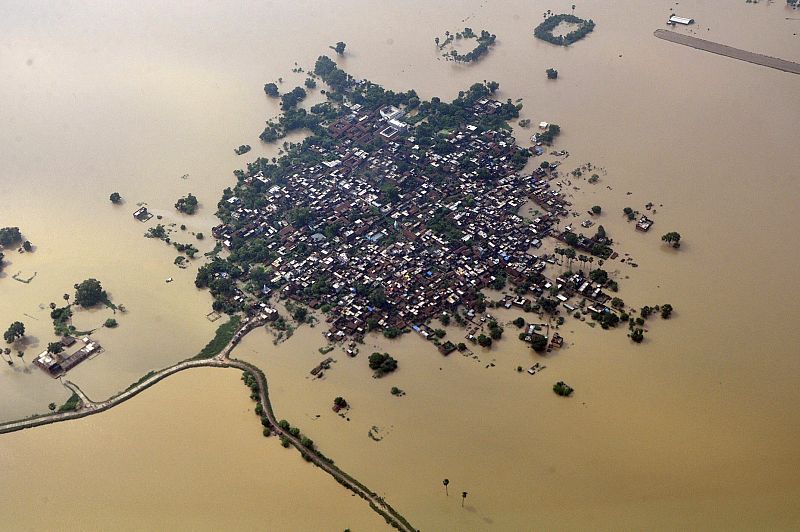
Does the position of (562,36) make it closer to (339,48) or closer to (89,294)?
(339,48)

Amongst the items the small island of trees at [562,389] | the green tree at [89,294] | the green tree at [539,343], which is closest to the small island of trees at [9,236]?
the green tree at [89,294]

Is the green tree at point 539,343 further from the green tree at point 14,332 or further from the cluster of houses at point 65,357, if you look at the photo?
the green tree at point 14,332

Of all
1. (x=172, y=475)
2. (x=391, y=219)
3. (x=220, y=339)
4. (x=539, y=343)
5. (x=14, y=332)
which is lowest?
(x=172, y=475)

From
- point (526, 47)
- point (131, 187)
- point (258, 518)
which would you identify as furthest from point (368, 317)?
point (526, 47)

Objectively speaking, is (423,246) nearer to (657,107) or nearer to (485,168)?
(485,168)

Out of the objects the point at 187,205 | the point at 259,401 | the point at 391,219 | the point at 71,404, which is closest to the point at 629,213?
the point at 391,219

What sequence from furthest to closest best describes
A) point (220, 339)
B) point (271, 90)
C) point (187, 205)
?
point (271, 90)
point (187, 205)
point (220, 339)
